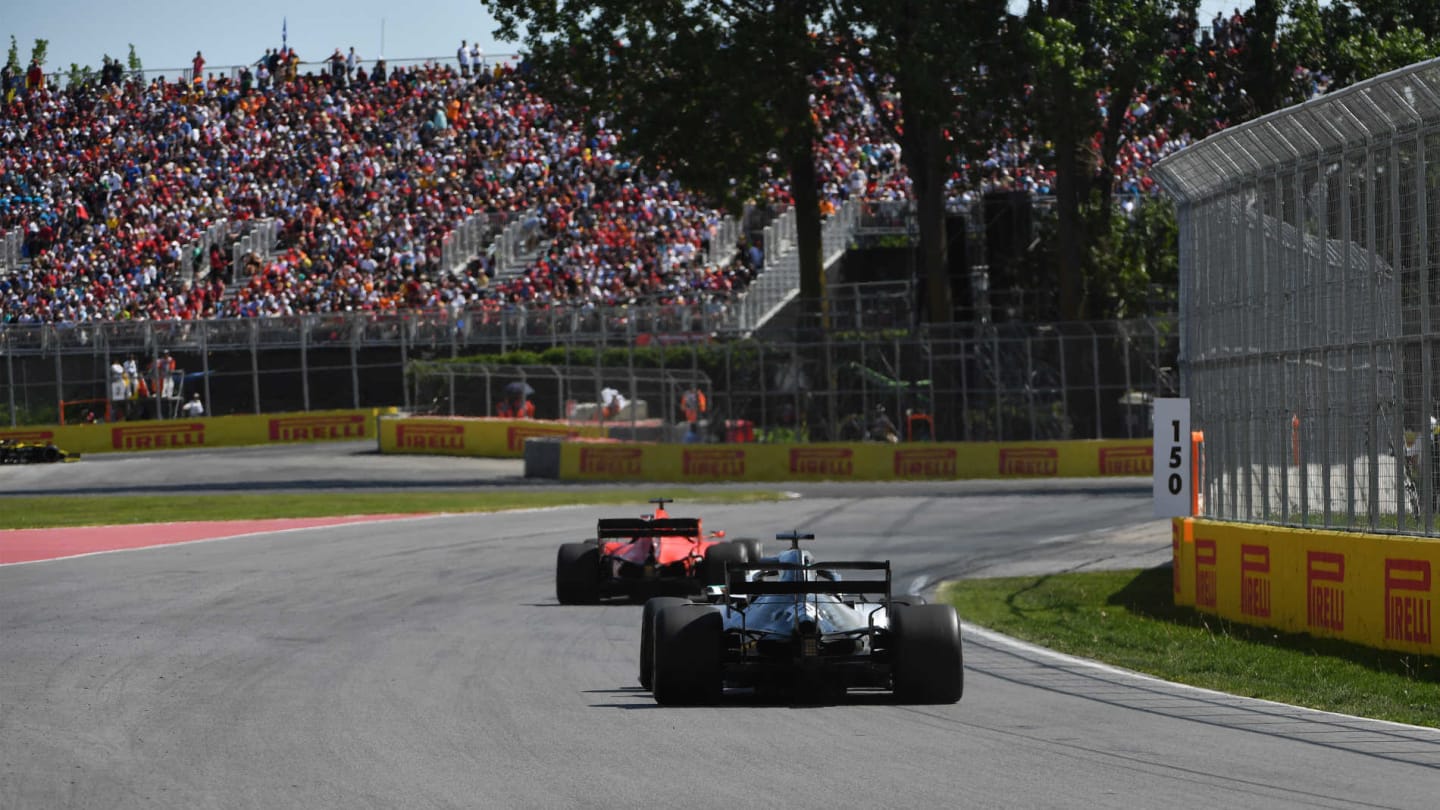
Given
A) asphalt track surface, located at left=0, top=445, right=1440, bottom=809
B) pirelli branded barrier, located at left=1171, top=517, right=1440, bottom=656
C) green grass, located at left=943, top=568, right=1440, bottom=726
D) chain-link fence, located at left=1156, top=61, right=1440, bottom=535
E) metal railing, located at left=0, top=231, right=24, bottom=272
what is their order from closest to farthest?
1. asphalt track surface, located at left=0, top=445, right=1440, bottom=809
2. green grass, located at left=943, top=568, right=1440, bottom=726
3. pirelli branded barrier, located at left=1171, top=517, right=1440, bottom=656
4. chain-link fence, located at left=1156, top=61, right=1440, bottom=535
5. metal railing, located at left=0, top=231, right=24, bottom=272

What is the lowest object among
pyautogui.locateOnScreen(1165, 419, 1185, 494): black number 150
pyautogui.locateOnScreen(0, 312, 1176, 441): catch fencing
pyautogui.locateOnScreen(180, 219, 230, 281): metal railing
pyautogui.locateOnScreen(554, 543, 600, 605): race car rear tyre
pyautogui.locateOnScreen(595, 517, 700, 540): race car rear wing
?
pyautogui.locateOnScreen(554, 543, 600, 605): race car rear tyre

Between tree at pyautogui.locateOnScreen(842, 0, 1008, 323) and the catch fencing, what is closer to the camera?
tree at pyautogui.locateOnScreen(842, 0, 1008, 323)

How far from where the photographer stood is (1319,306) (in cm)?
1476

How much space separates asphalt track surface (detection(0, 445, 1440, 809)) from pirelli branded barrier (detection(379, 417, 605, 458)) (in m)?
26.4

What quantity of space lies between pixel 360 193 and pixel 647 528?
40.6 m

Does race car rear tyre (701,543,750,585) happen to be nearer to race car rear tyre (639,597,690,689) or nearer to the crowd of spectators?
race car rear tyre (639,597,690,689)

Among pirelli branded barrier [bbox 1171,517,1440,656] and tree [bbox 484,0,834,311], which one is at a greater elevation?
tree [bbox 484,0,834,311]

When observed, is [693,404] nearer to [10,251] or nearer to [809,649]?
[10,251]

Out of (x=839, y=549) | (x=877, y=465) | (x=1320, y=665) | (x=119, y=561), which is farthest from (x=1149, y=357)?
(x=1320, y=665)

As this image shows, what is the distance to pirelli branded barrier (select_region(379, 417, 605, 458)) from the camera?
155ft

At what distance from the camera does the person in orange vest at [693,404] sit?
41156mm

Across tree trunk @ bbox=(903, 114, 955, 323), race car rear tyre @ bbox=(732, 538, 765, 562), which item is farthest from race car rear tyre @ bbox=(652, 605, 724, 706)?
tree trunk @ bbox=(903, 114, 955, 323)

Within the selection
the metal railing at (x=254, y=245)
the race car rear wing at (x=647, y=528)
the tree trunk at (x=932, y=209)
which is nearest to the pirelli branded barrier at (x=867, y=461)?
the tree trunk at (x=932, y=209)

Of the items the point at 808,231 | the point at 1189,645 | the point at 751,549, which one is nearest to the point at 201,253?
the point at 808,231
